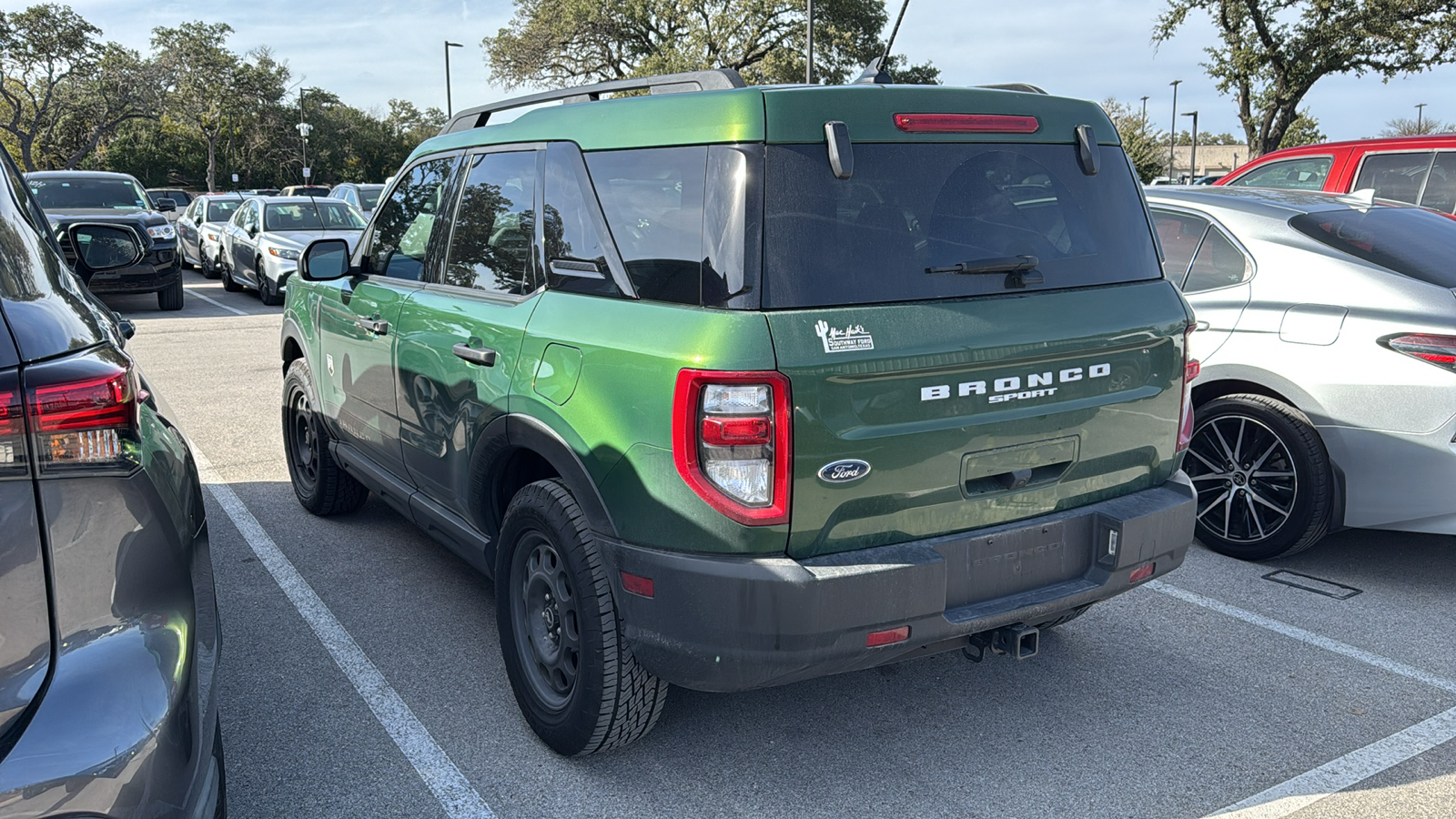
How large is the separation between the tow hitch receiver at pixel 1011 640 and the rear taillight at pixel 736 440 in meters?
0.84

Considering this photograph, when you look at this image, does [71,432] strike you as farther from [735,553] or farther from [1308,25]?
[1308,25]

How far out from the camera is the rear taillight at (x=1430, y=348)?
4.29m

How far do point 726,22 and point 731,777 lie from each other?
39761mm

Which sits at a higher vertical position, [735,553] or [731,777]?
[735,553]

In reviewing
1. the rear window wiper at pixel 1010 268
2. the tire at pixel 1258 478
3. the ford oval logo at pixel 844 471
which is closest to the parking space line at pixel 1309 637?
the tire at pixel 1258 478

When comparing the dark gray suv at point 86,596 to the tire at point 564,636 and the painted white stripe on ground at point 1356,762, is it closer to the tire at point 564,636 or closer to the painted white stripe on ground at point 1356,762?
the tire at point 564,636

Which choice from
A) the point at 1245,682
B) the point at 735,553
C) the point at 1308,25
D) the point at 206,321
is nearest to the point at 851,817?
the point at 735,553

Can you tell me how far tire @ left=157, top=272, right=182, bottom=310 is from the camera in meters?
14.9

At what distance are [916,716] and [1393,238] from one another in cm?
341

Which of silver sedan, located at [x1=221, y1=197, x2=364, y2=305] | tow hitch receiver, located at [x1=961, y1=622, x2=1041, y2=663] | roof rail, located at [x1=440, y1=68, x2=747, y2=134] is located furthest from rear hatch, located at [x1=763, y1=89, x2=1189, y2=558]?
silver sedan, located at [x1=221, y1=197, x2=364, y2=305]

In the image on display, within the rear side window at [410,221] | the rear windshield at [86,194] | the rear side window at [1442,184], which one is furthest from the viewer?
the rear windshield at [86,194]

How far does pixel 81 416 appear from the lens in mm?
1842

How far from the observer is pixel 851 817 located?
2.88 meters

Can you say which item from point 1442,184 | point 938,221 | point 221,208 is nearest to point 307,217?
point 221,208
